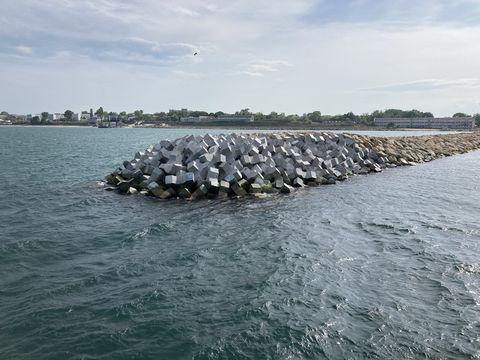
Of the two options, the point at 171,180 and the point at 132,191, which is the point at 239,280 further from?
the point at 132,191

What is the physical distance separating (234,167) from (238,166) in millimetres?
806

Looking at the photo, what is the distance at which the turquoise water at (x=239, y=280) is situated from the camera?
6.62 m

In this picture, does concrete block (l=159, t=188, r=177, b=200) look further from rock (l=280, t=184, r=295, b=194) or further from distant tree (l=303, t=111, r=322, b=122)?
distant tree (l=303, t=111, r=322, b=122)

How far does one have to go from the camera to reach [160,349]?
6426mm

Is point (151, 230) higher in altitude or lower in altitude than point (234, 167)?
lower

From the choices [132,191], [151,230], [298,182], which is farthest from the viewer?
[298,182]

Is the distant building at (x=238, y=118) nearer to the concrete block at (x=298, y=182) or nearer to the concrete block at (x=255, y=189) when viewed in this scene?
the concrete block at (x=298, y=182)

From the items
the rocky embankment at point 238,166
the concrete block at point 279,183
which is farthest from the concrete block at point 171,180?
the concrete block at point 279,183

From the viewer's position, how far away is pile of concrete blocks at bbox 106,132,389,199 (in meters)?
18.8

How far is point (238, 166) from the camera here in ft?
67.1

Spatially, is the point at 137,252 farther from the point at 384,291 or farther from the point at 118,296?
the point at 384,291

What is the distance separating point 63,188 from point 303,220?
13.3 meters

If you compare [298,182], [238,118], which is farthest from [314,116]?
[298,182]

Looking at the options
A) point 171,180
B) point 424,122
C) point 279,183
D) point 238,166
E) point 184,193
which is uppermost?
point 238,166
